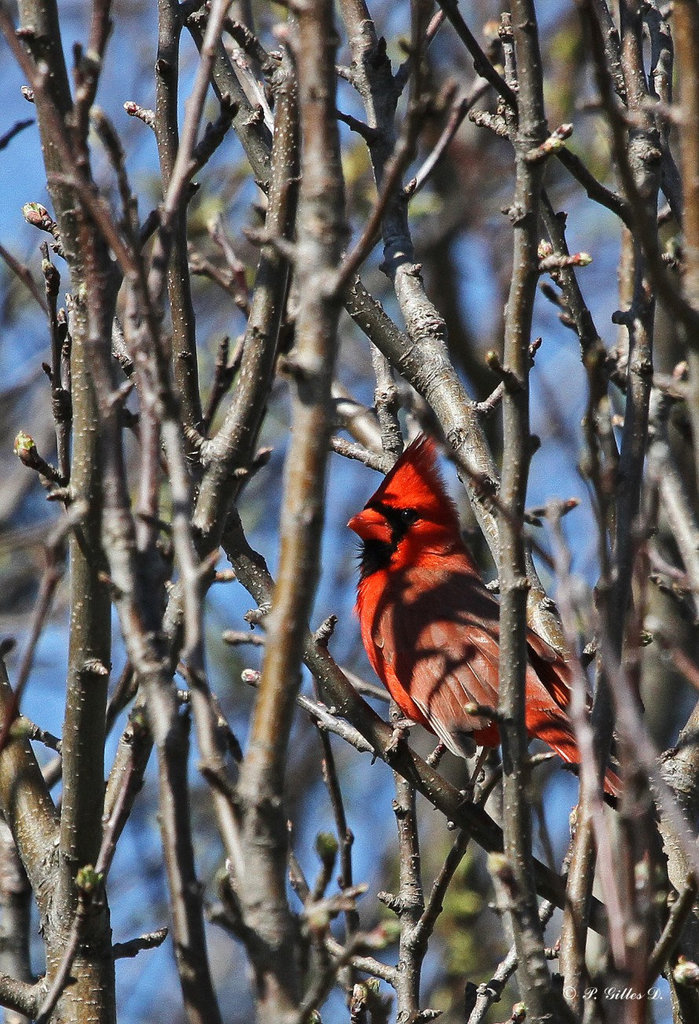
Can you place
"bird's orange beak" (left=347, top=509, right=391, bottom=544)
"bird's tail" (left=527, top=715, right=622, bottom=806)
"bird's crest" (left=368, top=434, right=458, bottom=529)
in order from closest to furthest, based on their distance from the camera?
1. "bird's tail" (left=527, top=715, right=622, bottom=806)
2. "bird's crest" (left=368, top=434, right=458, bottom=529)
3. "bird's orange beak" (left=347, top=509, right=391, bottom=544)

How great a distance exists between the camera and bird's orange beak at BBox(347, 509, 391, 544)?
4.57 metres

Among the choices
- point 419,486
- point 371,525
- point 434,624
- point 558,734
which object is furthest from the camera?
point 371,525

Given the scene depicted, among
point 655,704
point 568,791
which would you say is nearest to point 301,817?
point 568,791

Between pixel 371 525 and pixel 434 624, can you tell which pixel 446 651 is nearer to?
pixel 434 624

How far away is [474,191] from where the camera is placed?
7.93m

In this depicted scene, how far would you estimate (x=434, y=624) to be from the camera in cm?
414

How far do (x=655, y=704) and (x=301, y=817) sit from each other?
6.64 ft

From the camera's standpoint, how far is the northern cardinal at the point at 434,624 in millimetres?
3809

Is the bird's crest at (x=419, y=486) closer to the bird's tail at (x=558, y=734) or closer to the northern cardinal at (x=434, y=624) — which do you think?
the northern cardinal at (x=434, y=624)

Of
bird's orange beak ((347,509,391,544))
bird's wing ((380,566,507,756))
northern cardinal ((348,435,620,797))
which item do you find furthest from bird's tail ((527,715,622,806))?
bird's orange beak ((347,509,391,544))

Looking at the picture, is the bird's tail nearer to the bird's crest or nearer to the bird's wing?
the bird's wing

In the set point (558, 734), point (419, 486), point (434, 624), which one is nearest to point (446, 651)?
point (434, 624)

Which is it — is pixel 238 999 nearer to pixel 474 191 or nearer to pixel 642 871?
pixel 474 191

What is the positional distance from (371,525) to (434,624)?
0.57 metres
